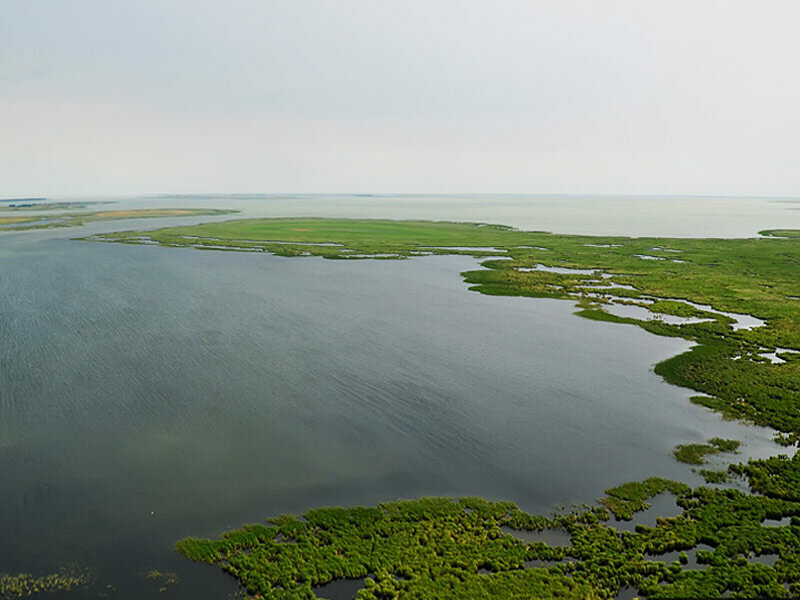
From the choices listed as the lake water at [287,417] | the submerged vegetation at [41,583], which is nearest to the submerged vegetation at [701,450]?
the lake water at [287,417]

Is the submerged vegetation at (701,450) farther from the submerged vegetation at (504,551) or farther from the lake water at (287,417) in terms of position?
the submerged vegetation at (504,551)

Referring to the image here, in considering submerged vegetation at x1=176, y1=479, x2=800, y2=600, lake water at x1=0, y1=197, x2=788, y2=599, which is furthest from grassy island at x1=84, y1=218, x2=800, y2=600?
lake water at x1=0, y1=197, x2=788, y2=599

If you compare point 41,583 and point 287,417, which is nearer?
point 41,583

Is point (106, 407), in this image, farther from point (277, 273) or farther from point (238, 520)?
point (277, 273)

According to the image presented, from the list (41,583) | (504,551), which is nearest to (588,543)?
(504,551)

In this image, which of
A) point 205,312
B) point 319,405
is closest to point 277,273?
point 205,312

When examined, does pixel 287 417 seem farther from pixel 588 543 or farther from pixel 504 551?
pixel 588 543

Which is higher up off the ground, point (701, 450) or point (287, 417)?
point (287, 417)

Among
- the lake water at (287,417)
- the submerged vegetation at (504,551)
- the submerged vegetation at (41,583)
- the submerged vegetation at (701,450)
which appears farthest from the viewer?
the submerged vegetation at (701,450)

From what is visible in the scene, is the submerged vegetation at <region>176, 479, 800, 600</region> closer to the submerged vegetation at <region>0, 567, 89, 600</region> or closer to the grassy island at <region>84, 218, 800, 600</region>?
the grassy island at <region>84, 218, 800, 600</region>
